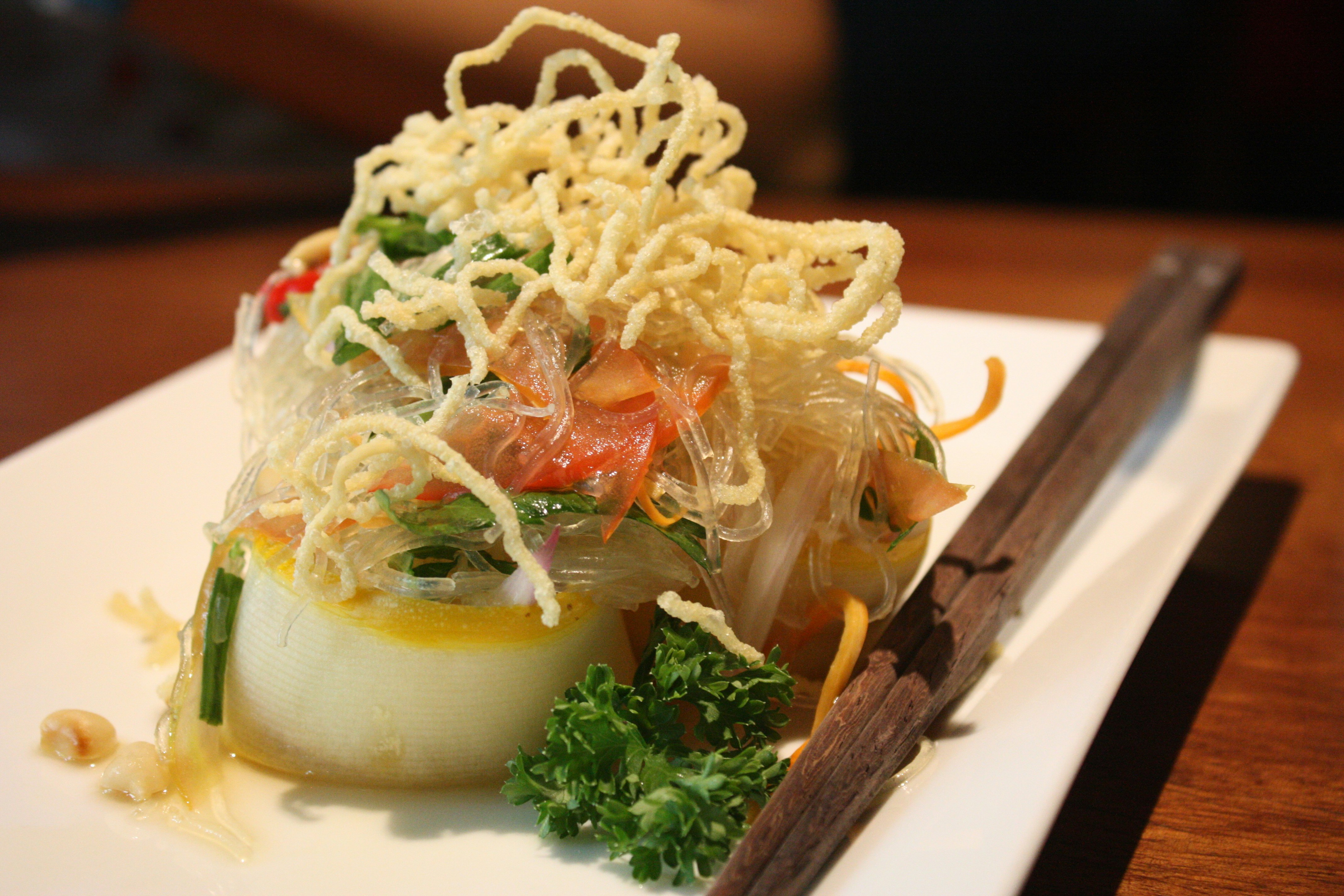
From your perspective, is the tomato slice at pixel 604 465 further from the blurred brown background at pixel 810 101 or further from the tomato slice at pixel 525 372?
the blurred brown background at pixel 810 101

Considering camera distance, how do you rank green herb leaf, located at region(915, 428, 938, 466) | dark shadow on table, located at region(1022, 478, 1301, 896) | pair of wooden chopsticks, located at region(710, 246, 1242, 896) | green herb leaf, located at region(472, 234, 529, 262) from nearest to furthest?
pair of wooden chopsticks, located at region(710, 246, 1242, 896) < dark shadow on table, located at region(1022, 478, 1301, 896) < green herb leaf, located at region(472, 234, 529, 262) < green herb leaf, located at region(915, 428, 938, 466)

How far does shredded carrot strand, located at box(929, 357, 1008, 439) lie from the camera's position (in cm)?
155

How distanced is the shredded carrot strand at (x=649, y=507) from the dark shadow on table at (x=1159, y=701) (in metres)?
0.55

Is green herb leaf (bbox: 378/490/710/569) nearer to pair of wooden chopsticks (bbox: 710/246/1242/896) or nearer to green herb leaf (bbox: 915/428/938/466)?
pair of wooden chopsticks (bbox: 710/246/1242/896)

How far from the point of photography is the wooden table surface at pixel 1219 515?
1.26 meters

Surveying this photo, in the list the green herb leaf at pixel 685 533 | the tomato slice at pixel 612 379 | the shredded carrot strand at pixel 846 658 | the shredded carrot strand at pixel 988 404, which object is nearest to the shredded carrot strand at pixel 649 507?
the green herb leaf at pixel 685 533

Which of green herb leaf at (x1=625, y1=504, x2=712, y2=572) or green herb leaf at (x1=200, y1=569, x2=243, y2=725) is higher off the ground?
green herb leaf at (x1=625, y1=504, x2=712, y2=572)

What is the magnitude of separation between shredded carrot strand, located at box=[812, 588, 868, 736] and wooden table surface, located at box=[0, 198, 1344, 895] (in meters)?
0.29

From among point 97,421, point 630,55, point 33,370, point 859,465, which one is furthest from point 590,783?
point 33,370

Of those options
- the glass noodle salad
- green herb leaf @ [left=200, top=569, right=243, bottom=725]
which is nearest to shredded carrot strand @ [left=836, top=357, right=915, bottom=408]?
the glass noodle salad

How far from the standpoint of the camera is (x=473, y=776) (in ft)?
4.46

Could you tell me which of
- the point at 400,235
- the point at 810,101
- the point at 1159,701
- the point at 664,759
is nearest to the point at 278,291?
the point at 400,235

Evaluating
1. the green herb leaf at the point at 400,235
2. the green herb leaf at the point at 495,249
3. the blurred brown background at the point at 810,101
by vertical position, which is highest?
the green herb leaf at the point at 495,249

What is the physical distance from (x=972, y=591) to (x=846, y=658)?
0.70 feet
